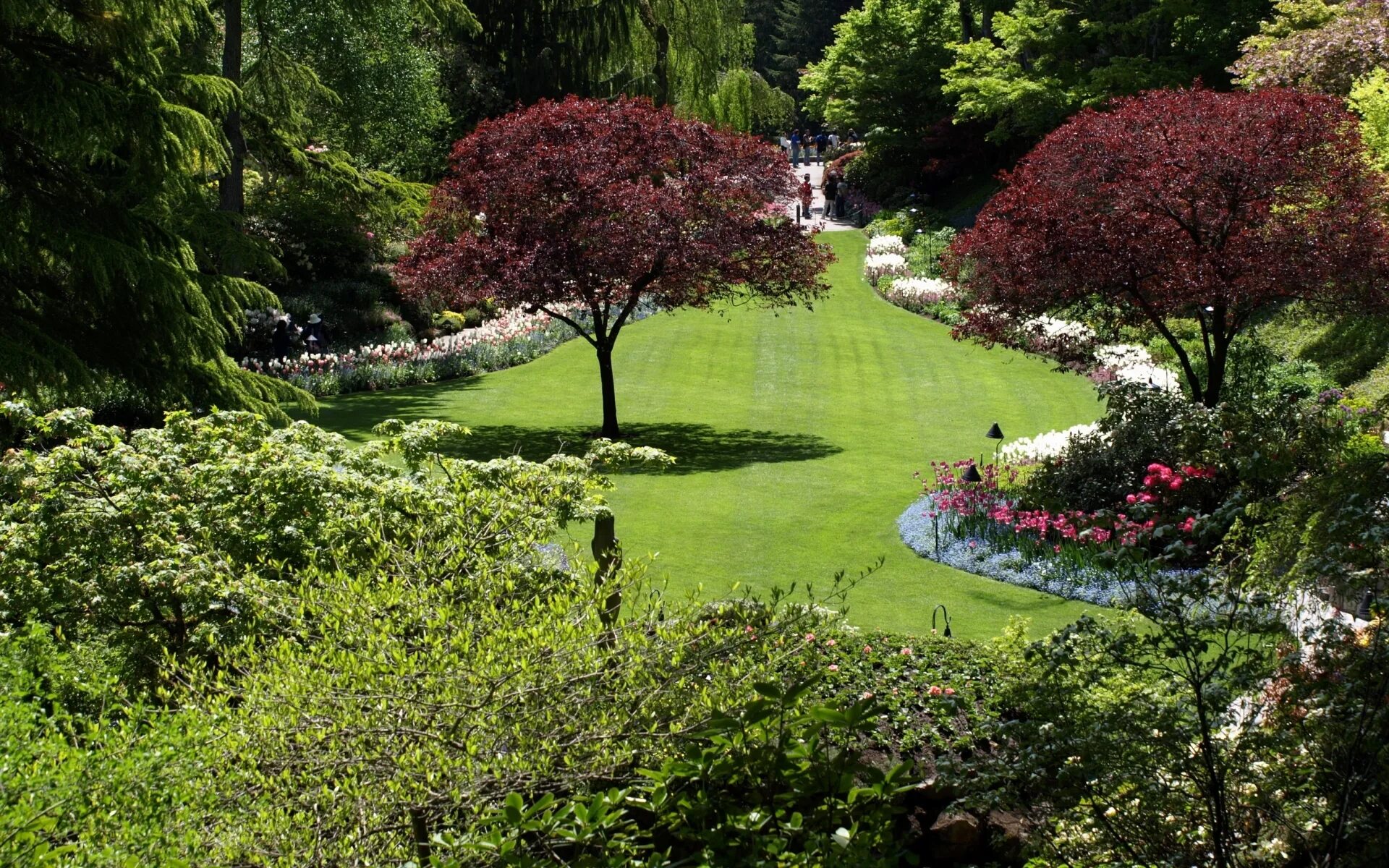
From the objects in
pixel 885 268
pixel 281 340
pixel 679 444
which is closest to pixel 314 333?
pixel 281 340

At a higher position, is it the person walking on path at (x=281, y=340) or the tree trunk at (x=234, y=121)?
the tree trunk at (x=234, y=121)

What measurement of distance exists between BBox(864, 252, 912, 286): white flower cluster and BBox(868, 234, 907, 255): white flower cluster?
0.91 meters

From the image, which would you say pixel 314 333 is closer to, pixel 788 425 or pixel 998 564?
pixel 788 425

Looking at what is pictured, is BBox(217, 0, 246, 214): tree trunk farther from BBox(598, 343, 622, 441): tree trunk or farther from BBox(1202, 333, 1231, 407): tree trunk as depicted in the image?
BBox(1202, 333, 1231, 407): tree trunk

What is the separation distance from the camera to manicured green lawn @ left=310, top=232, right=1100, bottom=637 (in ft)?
40.2

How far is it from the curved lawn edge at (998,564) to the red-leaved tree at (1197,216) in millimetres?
3248

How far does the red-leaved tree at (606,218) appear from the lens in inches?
688

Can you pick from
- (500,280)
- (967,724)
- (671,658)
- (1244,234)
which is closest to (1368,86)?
(1244,234)

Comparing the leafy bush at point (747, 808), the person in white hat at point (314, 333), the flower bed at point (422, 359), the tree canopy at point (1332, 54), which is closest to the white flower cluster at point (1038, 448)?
the leafy bush at point (747, 808)

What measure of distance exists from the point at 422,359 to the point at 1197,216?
14509 millimetres

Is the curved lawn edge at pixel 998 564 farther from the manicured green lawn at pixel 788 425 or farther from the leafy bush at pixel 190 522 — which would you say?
the leafy bush at pixel 190 522

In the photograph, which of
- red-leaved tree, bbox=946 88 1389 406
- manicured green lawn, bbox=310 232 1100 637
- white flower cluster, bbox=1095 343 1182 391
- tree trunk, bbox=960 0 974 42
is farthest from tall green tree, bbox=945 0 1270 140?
red-leaved tree, bbox=946 88 1389 406

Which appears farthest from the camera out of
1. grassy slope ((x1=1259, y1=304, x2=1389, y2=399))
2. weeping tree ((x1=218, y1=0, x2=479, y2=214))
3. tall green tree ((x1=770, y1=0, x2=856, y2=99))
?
tall green tree ((x1=770, y1=0, x2=856, y2=99))

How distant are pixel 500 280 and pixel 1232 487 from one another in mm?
9678
